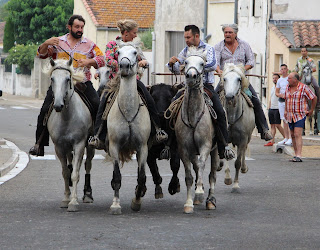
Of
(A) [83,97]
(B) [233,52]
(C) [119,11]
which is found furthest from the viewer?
(C) [119,11]

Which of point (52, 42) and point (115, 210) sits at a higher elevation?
point (52, 42)

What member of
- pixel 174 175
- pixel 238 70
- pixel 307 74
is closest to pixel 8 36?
pixel 307 74

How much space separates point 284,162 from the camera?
1969 centimetres

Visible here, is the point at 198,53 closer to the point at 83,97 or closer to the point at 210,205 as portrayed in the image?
the point at 83,97

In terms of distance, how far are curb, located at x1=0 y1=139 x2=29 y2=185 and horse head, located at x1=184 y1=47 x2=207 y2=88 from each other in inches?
209

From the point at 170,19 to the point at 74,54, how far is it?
103 ft

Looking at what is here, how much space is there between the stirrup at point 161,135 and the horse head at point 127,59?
3.22 ft

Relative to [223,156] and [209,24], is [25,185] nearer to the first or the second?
[223,156]

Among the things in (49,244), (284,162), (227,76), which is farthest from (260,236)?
(284,162)

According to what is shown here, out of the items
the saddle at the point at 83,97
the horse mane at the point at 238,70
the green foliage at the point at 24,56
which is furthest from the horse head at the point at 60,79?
the green foliage at the point at 24,56

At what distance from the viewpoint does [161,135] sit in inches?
466

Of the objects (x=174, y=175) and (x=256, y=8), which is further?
(x=256, y=8)

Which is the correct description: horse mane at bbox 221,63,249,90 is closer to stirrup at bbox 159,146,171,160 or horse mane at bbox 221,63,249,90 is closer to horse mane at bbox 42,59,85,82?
stirrup at bbox 159,146,171,160

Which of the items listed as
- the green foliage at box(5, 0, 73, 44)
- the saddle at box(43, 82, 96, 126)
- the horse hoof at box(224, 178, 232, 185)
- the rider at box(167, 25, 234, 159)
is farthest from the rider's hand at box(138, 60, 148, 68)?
the green foliage at box(5, 0, 73, 44)
